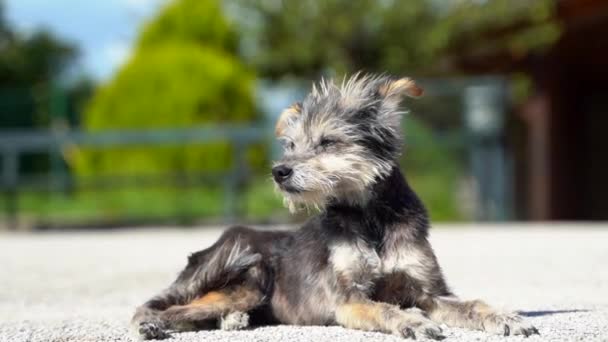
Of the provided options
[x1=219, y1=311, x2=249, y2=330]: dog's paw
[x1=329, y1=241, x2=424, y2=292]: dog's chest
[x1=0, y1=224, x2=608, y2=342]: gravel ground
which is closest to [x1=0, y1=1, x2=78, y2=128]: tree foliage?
[x1=0, y1=224, x2=608, y2=342]: gravel ground

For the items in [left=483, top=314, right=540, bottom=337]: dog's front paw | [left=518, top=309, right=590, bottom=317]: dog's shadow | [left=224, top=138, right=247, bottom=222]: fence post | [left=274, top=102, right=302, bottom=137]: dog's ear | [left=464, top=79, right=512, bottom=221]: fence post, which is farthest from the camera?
[left=224, top=138, right=247, bottom=222]: fence post

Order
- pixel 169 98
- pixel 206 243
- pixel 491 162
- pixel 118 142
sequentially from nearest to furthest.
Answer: pixel 206 243 → pixel 491 162 → pixel 118 142 → pixel 169 98

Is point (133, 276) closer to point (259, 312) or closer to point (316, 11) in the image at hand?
point (259, 312)

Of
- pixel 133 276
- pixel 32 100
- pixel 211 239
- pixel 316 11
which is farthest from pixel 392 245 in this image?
→ pixel 32 100

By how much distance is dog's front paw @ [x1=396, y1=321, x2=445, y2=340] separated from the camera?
5.29 meters

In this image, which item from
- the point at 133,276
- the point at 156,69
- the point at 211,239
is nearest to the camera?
the point at 133,276

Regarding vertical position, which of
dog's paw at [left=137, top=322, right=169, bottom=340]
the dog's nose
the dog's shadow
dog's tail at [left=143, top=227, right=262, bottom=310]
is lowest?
the dog's shadow

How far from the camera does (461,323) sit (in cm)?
573

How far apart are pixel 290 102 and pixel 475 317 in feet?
47.6

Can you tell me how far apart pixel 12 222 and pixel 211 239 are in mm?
7012

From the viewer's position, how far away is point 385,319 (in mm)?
5469

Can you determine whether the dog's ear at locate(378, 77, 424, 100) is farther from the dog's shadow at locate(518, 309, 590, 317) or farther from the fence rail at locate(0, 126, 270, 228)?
the fence rail at locate(0, 126, 270, 228)

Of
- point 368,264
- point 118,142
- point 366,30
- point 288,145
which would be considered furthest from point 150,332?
point 118,142

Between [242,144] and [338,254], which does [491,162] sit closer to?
[242,144]
